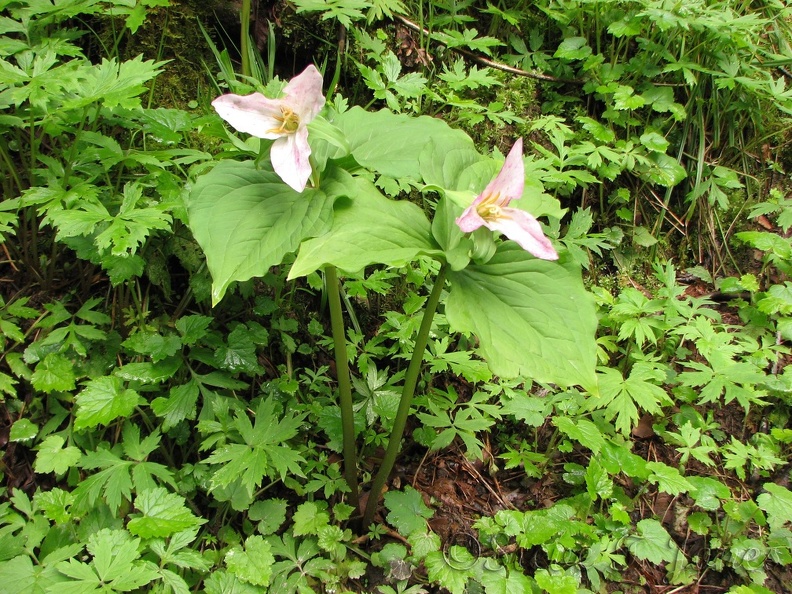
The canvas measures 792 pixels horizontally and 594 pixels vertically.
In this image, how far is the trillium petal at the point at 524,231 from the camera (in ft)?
4.28

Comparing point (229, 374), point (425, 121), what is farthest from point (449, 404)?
point (425, 121)

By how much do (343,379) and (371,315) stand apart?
84 cm

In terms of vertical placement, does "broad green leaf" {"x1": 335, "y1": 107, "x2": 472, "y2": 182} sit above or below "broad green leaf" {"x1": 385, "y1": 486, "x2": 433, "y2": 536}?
above

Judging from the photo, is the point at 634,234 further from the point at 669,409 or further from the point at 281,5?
the point at 281,5

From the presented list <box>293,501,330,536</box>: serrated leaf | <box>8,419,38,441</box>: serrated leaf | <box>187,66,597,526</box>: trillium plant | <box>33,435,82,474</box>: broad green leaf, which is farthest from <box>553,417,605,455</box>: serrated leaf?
<box>8,419,38,441</box>: serrated leaf

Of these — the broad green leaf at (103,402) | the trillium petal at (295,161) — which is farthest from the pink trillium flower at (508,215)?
the broad green leaf at (103,402)

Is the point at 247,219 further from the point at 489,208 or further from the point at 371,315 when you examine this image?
the point at 371,315

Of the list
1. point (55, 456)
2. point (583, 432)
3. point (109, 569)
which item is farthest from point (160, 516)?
point (583, 432)

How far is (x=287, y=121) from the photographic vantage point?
1.35 metres

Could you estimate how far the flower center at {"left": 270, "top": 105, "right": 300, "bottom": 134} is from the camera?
1.34m

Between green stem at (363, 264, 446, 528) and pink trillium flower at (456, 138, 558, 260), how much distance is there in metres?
0.25

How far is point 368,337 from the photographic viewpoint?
2.62 metres

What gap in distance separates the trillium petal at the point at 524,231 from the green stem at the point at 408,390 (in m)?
0.26

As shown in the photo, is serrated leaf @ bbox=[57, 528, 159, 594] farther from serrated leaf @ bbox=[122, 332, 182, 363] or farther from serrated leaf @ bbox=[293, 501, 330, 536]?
serrated leaf @ bbox=[122, 332, 182, 363]
